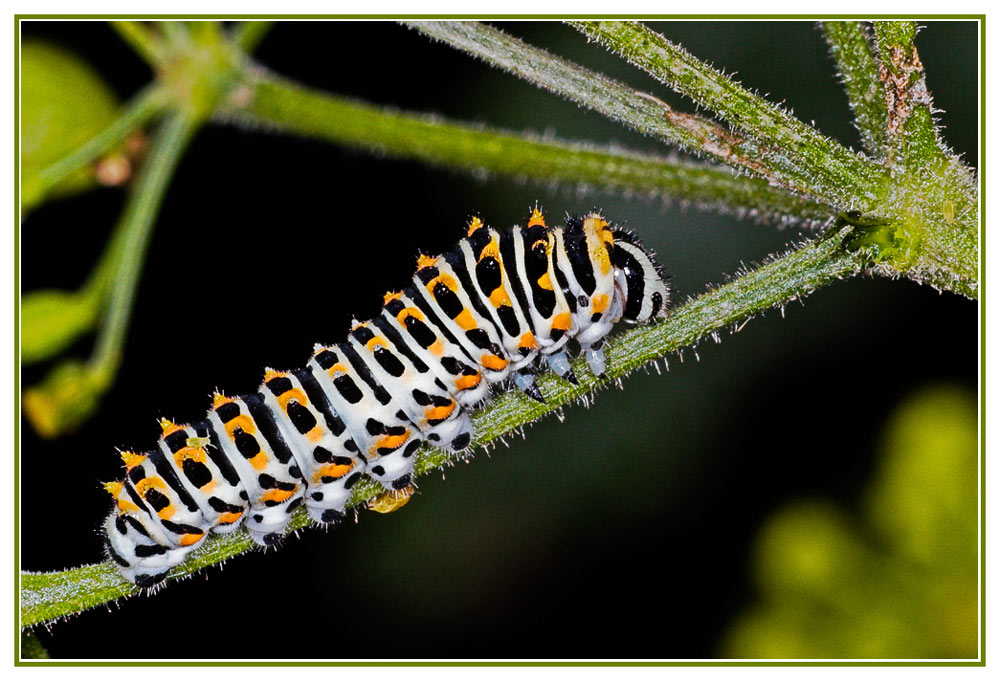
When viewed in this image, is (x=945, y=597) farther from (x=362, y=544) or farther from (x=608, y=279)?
(x=362, y=544)

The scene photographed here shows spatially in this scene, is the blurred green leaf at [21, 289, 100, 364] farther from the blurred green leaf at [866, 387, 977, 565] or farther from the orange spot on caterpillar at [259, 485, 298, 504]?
the blurred green leaf at [866, 387, 977, 565]

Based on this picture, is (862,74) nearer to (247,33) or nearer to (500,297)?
(500,297)

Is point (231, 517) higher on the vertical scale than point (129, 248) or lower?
lower

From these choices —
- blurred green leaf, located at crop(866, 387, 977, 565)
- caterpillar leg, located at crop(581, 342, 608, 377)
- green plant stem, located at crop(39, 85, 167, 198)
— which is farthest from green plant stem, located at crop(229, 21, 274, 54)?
blurred green leaf, located at crop(866, 387, 977, 565)

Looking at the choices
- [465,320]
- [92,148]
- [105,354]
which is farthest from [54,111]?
[465,320]

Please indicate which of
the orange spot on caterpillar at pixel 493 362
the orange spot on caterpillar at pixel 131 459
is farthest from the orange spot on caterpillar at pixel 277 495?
the orange spot on caterpillar at pixel 493 362

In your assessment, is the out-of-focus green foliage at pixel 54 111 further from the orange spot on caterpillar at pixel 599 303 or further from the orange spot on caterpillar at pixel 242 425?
the orange spot on caterpillar at pixel 599 303
